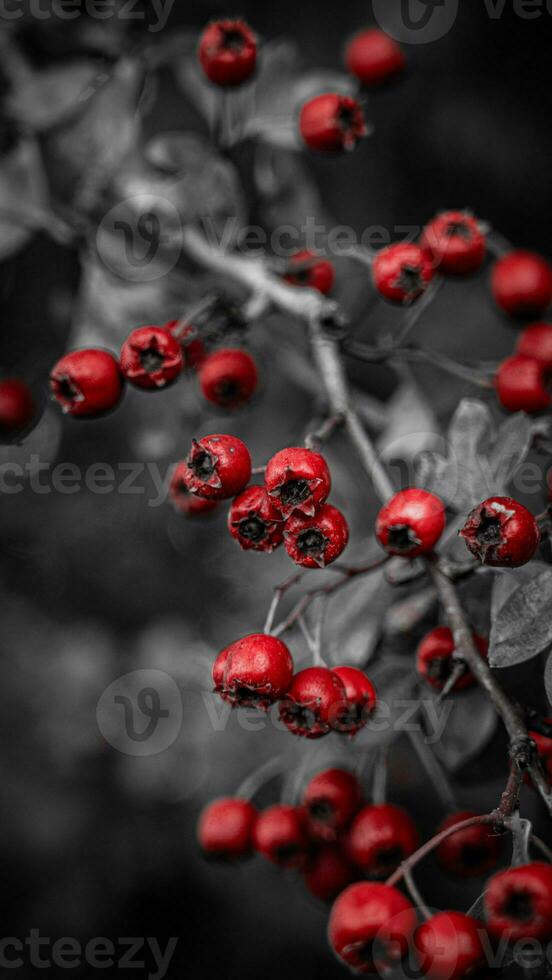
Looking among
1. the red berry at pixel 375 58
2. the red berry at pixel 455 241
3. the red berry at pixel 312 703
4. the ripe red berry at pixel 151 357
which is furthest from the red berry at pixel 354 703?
the red berry at pixel 375 58

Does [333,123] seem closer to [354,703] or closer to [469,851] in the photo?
[354,703]

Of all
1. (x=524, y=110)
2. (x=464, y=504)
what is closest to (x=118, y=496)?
(x=464, y=504)

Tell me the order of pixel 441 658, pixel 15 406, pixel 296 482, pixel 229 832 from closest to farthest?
pixel 296 482
pixel 441 658
pixel 229 832
pixel 15 406

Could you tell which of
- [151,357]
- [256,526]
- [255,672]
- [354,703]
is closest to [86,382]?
[151,357]

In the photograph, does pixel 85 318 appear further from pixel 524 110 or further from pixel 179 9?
pixel 524 110

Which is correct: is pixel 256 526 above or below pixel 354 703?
above

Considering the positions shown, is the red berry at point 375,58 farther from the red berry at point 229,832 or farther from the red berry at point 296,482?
the red berry at point 229,832
